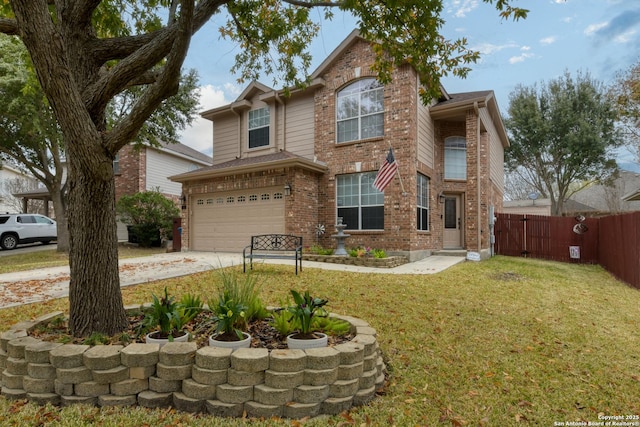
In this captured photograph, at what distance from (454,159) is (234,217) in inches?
329

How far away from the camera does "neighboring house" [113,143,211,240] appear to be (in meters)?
19.4

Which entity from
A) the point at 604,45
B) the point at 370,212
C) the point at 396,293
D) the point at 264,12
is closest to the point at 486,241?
the point at 370,212

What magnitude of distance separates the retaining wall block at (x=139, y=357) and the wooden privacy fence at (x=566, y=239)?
10723 mm

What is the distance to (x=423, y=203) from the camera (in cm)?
1205

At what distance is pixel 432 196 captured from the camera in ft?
41.4

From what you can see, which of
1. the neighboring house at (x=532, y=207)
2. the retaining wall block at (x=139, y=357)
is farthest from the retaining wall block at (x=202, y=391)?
the neighboring house at (x=532, y=207)

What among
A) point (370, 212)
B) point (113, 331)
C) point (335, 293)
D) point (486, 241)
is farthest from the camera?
point (486, 241)

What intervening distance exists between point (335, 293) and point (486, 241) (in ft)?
27.5

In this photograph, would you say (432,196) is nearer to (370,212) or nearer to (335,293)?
(370,212)

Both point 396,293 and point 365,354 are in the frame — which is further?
point 396,293

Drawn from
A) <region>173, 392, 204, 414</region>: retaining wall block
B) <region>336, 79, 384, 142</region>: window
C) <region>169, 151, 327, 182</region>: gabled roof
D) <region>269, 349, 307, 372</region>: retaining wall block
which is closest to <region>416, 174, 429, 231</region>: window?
<region>336, 79, 384, 142</region>: window

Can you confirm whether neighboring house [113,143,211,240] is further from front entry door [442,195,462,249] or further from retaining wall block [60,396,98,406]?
retaining wall block [60,396,98,406]

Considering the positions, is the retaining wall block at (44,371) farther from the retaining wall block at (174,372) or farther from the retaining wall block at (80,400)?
the retaining wall block at (174,372)

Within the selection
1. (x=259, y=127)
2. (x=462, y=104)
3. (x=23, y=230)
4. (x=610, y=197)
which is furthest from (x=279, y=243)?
(x=610, y=197)
